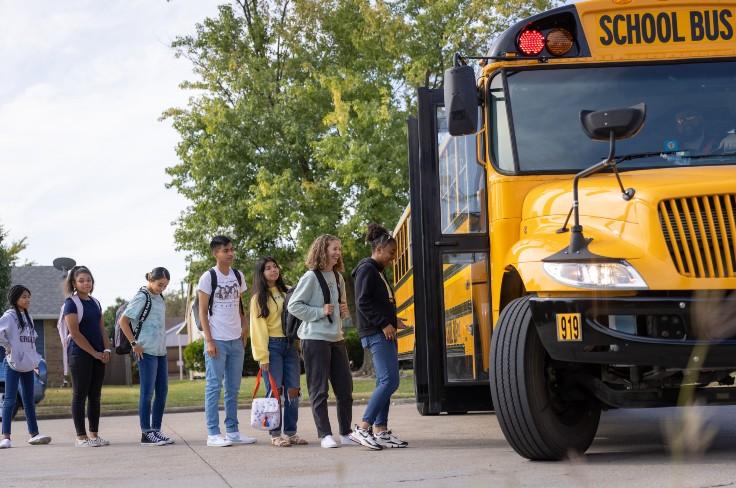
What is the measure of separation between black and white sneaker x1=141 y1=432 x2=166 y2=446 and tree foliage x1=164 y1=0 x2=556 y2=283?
15.6 m

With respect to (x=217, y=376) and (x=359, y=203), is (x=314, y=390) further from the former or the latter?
(x=359, y=203)

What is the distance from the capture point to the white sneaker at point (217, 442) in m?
9.24

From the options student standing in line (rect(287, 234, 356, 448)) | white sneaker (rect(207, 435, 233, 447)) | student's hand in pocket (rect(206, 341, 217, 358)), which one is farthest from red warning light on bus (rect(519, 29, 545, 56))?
white sneaker (rect(207, 435, 233, 447))

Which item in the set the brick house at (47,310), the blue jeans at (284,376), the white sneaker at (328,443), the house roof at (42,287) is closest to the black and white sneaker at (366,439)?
the white sneaker at (328,443)

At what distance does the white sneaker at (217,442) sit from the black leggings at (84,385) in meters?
1.29

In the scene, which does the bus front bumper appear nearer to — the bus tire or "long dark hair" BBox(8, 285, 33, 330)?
the bus tire

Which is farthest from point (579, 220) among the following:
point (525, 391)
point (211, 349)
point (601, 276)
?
point (211, 349)

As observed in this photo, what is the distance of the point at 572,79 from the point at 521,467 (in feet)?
8.46

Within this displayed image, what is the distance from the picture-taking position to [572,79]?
7.31 m

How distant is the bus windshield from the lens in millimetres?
6996

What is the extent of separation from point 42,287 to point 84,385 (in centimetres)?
3420

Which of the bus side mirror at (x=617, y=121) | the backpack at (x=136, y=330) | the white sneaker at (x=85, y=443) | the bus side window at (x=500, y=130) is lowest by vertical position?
the white sneaker at (x=85, y=443)

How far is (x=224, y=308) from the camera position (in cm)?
938

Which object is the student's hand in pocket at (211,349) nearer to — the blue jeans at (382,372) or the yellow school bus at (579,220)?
the blue jeans at (382,372)
